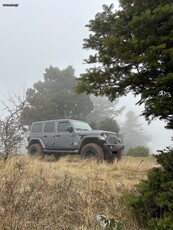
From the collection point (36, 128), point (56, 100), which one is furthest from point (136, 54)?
point (56, 100)

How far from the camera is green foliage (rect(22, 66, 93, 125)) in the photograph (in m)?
27.7

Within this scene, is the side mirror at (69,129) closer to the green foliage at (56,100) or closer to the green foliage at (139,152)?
the green foliage at (139,152)

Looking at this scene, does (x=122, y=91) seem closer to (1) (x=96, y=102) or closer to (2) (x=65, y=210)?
(2) (x=65, y=210)

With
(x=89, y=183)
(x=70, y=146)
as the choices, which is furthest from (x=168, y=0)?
(x=70, y=146)

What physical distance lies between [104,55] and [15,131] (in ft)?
21.6

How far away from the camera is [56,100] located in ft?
96.1

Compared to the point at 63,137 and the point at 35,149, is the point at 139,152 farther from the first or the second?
the point at 35,149

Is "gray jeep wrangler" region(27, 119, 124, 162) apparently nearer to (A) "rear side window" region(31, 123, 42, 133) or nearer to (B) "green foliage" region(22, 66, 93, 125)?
(A) "rear side window" region(31, 123, 42, 133)

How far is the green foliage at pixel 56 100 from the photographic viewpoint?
1089 inches

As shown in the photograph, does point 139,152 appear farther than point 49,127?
Yes

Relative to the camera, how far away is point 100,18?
3.46 meters

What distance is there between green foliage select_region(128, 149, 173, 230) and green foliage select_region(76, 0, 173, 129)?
0.51 metres

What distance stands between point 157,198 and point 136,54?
5.12 feet

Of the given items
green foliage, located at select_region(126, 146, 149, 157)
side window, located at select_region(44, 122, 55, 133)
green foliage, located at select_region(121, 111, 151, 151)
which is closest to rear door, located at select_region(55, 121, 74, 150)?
side window, located at select_region(44, 122, 55, 133)
